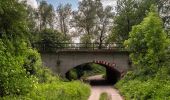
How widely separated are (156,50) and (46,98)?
18.0 m

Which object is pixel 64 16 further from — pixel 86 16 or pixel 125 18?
pixel 125 18

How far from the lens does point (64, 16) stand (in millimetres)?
75125

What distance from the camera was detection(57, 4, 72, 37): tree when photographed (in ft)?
245

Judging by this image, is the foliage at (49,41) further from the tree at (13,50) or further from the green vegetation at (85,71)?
the tree at (13,50)

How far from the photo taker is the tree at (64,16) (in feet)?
245

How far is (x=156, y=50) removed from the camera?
1401 inches

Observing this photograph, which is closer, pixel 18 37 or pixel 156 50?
pixel 18 37

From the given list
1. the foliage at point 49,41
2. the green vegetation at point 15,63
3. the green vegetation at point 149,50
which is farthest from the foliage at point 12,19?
the foliage at point 49,41

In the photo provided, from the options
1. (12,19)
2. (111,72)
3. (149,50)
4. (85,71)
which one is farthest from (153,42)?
(85,71)

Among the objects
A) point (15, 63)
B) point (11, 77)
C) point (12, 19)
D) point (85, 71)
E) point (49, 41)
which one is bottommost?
point (85, 71)

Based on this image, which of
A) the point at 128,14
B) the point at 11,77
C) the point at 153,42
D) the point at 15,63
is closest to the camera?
the point at 11,77

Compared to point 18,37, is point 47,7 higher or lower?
higher

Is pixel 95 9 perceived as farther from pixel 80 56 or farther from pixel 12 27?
pixel 12 27

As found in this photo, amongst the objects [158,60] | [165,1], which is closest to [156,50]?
[158,60]
